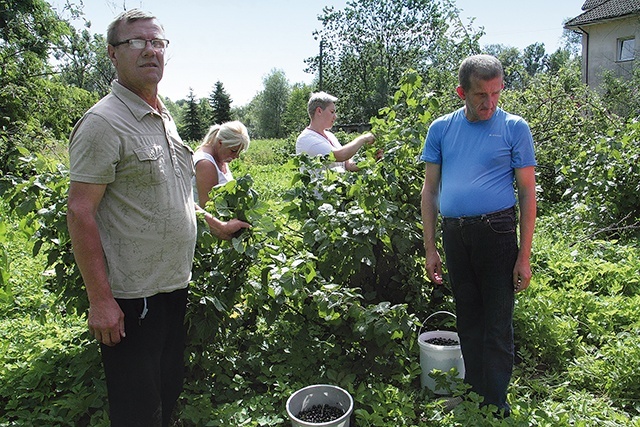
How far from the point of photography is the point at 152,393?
6.22 ft

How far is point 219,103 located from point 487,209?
158 feet

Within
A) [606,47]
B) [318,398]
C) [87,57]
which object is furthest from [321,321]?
[87,57]

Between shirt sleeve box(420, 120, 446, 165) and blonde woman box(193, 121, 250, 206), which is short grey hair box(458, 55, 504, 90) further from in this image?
blonde woman box(193, 121, 250, 206)

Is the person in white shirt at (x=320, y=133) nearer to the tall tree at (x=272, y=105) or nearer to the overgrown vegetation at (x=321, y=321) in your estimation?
the overgrown vegetation at (x=321, y=321)

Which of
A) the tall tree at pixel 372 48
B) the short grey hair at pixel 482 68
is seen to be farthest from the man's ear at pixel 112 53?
the tall tree at pixel 372 48

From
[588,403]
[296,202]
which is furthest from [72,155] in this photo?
[588,403]

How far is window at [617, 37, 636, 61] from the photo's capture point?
19.6 m

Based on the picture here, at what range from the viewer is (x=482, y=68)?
231 cm

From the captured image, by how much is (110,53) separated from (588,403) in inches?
115

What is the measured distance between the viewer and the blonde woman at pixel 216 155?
3076 millimetres

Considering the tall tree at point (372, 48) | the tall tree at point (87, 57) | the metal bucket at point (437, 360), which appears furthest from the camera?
the tall tree at point (372, 48)

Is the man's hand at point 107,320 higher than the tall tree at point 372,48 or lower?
lower

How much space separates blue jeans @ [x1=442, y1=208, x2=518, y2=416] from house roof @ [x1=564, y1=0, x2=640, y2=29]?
20.9 metres

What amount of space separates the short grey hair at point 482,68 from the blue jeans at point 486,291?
0.65 metres
